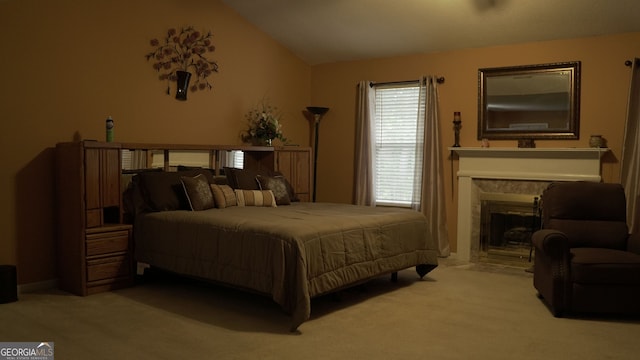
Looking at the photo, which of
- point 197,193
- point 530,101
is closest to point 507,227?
point 530,101

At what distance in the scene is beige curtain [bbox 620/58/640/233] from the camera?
5234 mm

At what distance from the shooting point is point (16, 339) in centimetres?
339

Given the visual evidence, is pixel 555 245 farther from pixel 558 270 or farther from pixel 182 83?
pixel 182 83

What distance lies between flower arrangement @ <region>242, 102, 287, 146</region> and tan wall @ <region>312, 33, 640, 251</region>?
962mm

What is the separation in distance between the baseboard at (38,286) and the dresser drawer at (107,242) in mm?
546

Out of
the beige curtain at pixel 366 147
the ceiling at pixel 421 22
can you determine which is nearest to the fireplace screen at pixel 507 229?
the beige curtain at pixel 366 147

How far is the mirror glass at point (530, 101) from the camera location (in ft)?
18.4

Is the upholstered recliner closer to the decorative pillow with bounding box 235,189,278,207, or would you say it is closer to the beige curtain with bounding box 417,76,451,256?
the beige curtain with bounding box 417,76,451,256

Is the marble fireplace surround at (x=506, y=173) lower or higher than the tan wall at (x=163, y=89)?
lower

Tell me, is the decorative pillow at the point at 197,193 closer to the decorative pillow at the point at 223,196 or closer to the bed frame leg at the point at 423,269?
the decorative pillow at the point at 223,196

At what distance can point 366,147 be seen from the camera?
6.89 m

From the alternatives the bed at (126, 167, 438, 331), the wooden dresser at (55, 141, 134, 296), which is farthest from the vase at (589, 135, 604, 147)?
the wooden dresser at (55, 141, 134, 296)

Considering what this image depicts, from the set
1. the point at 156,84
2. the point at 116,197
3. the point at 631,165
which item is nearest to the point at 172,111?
the point at 156,84

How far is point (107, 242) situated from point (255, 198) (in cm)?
142
